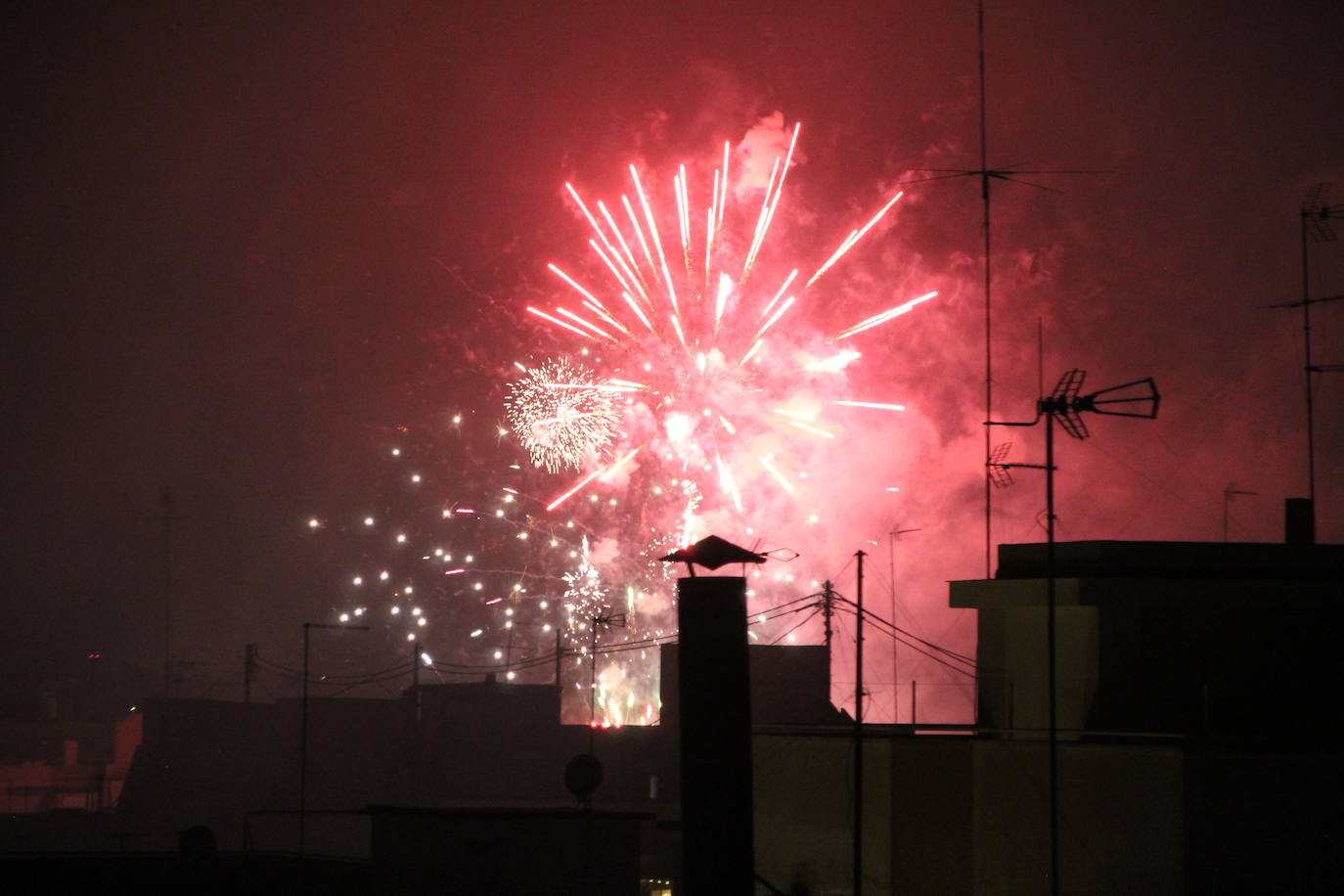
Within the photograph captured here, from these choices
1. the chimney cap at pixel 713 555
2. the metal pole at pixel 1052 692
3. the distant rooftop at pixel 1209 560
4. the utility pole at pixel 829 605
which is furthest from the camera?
the utility pole at pixel 829 605

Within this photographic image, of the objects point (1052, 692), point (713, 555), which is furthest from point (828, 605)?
point (713, 555)

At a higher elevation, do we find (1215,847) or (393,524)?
(393,524)

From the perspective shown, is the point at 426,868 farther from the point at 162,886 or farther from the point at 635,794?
the point at 635,794

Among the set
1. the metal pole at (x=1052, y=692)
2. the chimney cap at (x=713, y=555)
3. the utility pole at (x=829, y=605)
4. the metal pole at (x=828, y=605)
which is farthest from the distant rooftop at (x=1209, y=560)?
the metal pole at (x=828, y=605)

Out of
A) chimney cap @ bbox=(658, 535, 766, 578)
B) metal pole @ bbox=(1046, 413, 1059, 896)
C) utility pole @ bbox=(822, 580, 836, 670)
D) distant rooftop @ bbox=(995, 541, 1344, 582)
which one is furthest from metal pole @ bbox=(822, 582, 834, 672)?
chimney cap @ bbox=(658, 535, 766, 578)

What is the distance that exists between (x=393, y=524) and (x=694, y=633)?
180 feet

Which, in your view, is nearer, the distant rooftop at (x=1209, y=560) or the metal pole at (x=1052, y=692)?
the metal pole at (x=1052, y=692)

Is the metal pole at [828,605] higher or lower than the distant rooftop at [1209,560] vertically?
lower

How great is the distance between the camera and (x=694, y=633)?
1133cm

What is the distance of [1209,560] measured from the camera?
19562 millimetres

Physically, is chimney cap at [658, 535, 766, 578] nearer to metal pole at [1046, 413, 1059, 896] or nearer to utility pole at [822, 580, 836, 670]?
metal pole at [1046, 413, 1059, 896]

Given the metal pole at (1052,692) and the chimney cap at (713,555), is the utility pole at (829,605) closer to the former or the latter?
the metal pole at (1052,692)

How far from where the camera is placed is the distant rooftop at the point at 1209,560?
19438 mm

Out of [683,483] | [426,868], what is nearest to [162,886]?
[426,868]
